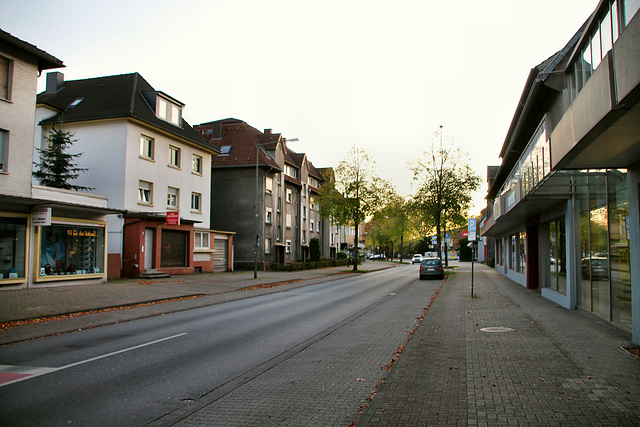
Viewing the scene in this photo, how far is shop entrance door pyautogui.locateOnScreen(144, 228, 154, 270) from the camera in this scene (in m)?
26.8

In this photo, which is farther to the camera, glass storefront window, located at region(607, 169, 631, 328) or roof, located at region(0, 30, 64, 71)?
roof, located at region(0, 30, 64, 71)

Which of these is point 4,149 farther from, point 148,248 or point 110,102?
point 110,102

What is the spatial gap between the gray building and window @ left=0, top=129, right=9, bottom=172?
1970cm

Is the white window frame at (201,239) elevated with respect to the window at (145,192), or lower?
lower

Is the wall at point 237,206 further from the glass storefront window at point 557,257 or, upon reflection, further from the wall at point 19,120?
the glass storefront window at point 557,257

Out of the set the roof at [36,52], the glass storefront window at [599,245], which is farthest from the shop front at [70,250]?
the glass storefront window at [599,245]

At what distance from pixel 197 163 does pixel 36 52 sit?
1587 centimetres

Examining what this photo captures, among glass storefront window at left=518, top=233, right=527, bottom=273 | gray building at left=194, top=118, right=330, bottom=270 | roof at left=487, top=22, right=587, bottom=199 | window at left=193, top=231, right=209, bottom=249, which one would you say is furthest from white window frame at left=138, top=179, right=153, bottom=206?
glass storefront window at left=518, top=233, right=527, bottom=273

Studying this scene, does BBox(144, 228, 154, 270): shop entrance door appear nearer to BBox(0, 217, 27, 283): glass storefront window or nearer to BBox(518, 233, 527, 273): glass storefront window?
BBox(0, 217, 27, 283): glass storefront window

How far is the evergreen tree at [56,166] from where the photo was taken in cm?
2550

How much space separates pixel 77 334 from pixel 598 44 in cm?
1175

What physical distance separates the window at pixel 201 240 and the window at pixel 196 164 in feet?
14.9

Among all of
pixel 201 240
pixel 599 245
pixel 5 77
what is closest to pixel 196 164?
pixel 201 240

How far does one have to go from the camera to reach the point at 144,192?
28531 millimetres
